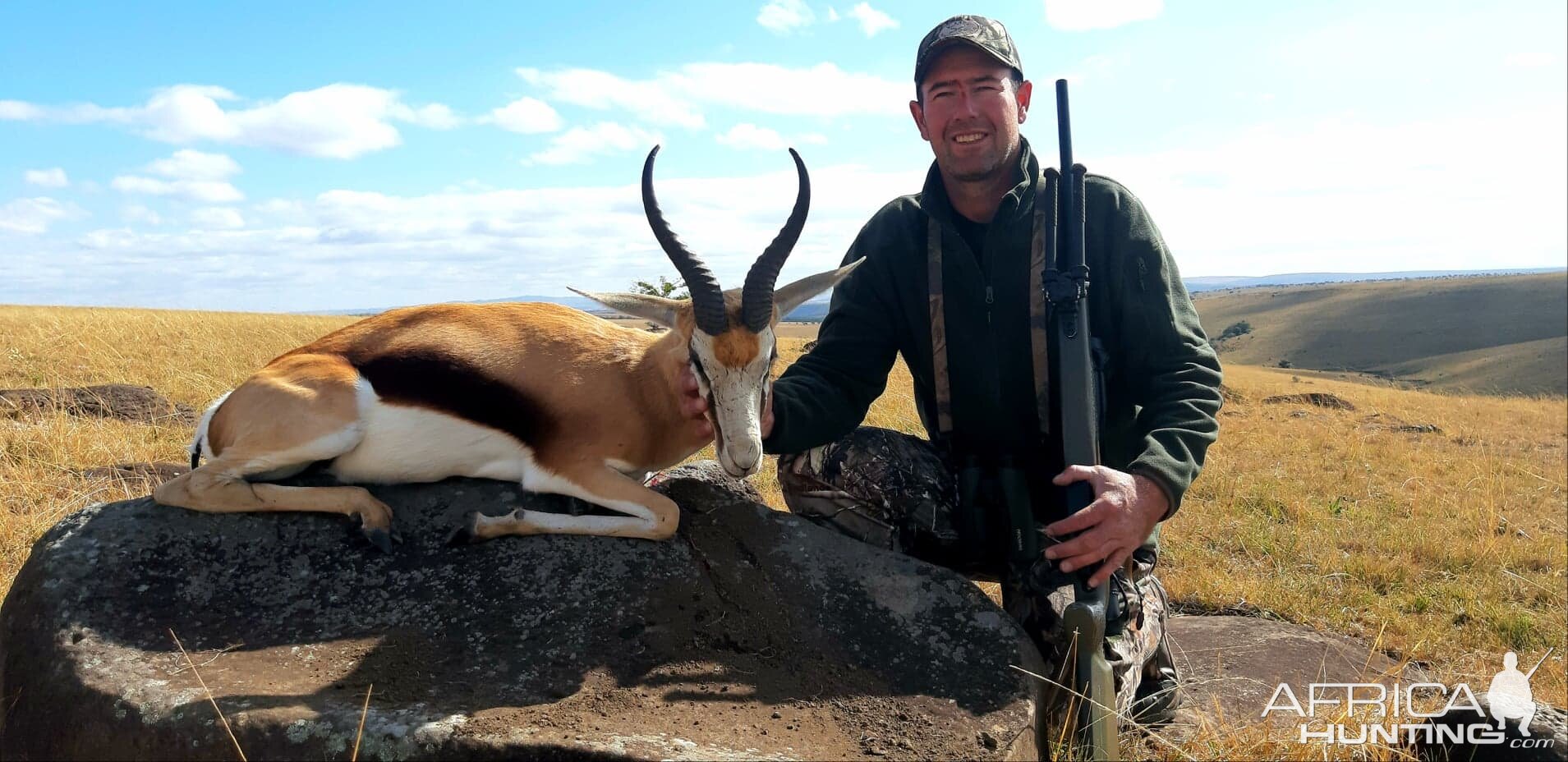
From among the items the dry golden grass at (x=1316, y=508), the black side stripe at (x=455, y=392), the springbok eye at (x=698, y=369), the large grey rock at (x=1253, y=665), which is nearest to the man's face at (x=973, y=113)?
the springbok eye at (x=698, y=369)

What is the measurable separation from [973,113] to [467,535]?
3218 millimetres

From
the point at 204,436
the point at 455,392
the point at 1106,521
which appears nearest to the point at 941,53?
the point at 1106,521

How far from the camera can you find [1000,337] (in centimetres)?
492

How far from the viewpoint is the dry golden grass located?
20.1 feet

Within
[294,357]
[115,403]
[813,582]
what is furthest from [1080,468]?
[115,403]

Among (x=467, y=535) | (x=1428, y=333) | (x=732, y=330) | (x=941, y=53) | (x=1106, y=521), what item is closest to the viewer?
(x=1106, y=521)

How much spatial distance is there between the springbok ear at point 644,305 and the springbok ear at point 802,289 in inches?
19.7

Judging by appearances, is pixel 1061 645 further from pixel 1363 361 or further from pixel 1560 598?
pixel 1363 361

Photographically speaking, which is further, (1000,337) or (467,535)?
(1000,337)

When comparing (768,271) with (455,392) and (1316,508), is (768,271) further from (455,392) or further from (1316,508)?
(1316,508)

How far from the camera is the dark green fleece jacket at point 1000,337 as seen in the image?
14.8ft

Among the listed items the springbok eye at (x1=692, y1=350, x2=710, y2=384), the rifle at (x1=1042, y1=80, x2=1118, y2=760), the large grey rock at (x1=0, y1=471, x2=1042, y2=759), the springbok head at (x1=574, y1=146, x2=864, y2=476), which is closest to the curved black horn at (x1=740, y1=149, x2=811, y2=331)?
the springbok head at (x1=574, y1=146, x2=864, y2=476)

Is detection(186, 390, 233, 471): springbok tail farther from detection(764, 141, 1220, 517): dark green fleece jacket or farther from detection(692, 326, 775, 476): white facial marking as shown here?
detection(764, 141, 1220, 517): dark green fleece jacket

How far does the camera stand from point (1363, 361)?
87.5 m
